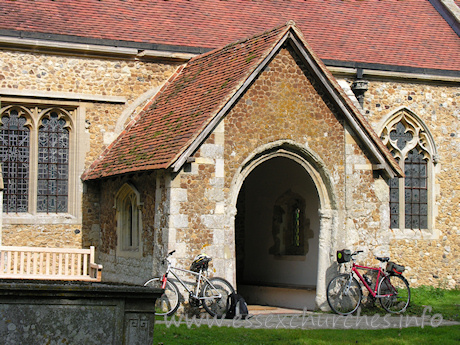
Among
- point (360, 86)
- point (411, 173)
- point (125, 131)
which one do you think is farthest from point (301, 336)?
point (411, 173)

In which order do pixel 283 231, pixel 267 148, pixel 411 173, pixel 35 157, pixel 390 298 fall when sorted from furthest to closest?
pixel 411 173
pixel 283 231
pixel 35 157
pixel 390 298
pixel 267 148

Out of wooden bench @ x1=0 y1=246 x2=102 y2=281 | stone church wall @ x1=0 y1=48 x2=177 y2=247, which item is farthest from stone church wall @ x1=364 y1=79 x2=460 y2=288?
wooden bench @ x1=0 y1=246 x2=102 y2=281

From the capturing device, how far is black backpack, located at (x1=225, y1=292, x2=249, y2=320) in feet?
41.4

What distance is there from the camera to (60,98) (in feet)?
53.3

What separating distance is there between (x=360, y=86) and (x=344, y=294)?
20.3 ft

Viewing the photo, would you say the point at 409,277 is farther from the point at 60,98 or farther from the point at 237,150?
the point at 60,98

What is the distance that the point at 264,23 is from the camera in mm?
19516

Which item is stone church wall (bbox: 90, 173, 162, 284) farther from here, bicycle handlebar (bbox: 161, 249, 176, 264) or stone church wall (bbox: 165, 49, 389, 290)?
stone church wall (bbox: 165, 49, 389, 290)

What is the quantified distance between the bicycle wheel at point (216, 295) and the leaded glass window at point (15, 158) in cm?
533

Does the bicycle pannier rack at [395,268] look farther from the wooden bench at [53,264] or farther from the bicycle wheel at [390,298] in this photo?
the wooden bench at [53,264]

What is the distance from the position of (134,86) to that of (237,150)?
14.0 feet

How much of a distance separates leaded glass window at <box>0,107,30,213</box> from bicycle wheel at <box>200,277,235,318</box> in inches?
210

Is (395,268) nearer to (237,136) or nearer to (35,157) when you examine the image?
(237,136)

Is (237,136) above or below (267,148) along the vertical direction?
above
